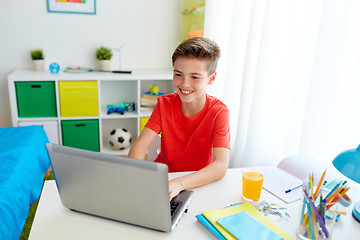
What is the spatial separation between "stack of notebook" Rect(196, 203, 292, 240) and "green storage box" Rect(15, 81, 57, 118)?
88.4 inches

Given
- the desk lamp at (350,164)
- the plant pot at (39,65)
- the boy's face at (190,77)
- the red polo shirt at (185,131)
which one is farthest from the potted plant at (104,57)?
the desk lamp at (350,164)

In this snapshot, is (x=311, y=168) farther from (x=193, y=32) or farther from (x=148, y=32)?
(x=148, y=32)

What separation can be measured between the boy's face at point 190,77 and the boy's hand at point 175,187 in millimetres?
448

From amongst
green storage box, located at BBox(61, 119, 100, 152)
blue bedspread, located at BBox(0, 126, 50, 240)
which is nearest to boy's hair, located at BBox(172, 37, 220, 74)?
blue bedspread, located at BBox(0, 126, 50, 240)

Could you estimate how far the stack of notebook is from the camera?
87 cm

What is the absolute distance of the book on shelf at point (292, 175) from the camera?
1140 millimetres

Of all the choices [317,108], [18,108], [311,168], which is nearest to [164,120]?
[311,168]

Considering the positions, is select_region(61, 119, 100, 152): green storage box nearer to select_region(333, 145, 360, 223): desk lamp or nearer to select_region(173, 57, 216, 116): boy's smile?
select_region(173, 57, 216, 116): boy's smile

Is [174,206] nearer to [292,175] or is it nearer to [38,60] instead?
[292,175]

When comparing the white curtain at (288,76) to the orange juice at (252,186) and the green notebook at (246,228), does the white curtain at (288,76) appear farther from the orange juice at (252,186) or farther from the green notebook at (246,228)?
the green notebook at (246,228)

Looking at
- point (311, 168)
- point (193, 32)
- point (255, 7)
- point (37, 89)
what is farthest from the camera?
point (193, 32)

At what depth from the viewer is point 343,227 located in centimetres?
95

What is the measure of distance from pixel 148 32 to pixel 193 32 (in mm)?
509

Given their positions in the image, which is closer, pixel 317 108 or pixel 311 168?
pixel 311 168
